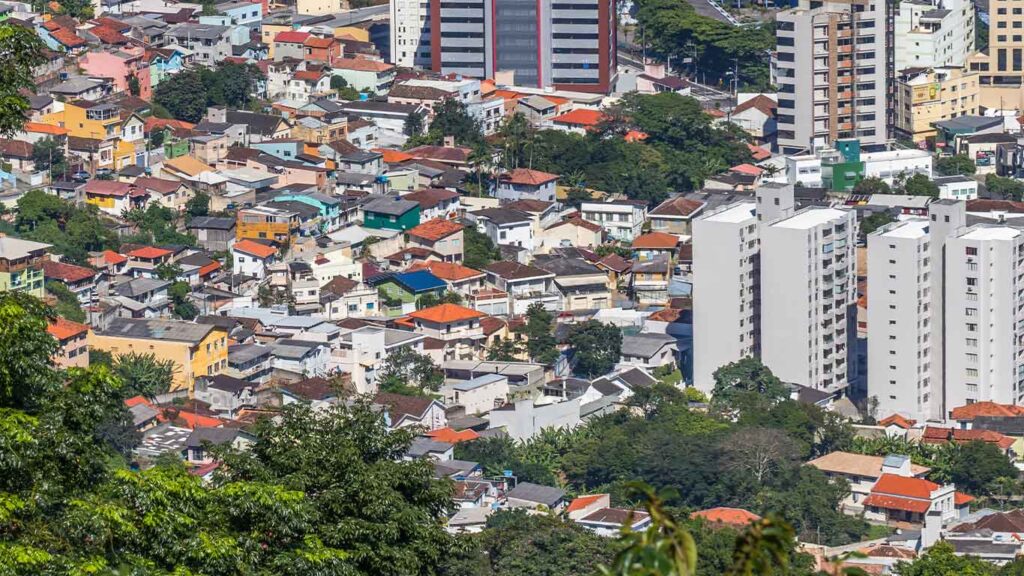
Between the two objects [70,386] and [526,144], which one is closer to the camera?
[70,386]

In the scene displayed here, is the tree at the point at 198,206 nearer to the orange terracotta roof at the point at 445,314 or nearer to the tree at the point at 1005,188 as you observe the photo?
the orange terracotta roof at the point at 445,314

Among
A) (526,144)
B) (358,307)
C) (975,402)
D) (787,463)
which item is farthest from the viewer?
(526,144)

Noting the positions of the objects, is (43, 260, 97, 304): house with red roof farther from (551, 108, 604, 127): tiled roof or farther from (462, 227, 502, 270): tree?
(551, 108, 604, 127): tiled roof

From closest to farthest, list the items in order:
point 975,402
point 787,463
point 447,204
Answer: point 787,463 < point 975,402 < point 447,204

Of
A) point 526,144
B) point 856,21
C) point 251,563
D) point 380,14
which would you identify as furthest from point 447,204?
point 251,563

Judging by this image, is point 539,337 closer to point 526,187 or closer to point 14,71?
point 526,187

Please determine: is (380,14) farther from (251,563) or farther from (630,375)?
(251,563)
